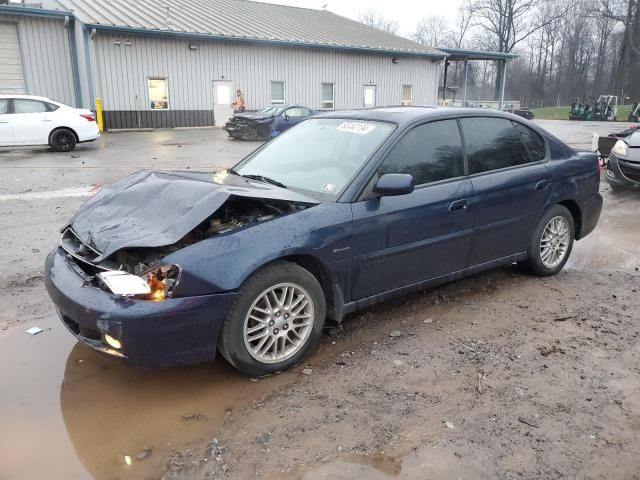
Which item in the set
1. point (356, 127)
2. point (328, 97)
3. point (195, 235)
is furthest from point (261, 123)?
point (195, 235)

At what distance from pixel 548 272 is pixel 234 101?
22065 millimetres

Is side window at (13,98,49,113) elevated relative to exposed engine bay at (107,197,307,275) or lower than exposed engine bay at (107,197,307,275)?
elevated

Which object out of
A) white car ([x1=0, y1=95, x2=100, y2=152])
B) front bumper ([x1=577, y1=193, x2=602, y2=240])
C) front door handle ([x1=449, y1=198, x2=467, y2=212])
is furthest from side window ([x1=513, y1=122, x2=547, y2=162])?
white car ([x1=0, y1=95, x2=100, y2=152])

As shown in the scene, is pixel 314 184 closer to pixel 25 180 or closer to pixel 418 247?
pixel 418 247

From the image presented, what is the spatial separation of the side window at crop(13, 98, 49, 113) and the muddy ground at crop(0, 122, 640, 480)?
440 inches

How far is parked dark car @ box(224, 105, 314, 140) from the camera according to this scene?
19.7 metres

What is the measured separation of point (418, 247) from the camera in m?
3.93

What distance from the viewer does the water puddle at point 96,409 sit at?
2.62 metres

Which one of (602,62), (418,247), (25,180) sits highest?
(602,62)

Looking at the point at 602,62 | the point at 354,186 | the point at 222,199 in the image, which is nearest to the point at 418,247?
the point at 354,186

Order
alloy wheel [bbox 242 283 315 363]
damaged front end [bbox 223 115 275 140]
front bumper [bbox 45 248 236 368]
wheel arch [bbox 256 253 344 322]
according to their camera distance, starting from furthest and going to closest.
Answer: damaged front end [bbox 223 115 275 140] < wheel arch [bbox 256 253 344 322] < alloy wheel [bbox 242 283 315 363] < front bumper [bbox 45 248 236 368]

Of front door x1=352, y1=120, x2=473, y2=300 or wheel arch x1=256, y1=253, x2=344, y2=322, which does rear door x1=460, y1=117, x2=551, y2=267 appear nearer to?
front door x1=352, y1=120, x2=473, y2=300

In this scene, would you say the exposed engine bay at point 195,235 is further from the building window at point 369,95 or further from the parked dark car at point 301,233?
the building window at point 369,95

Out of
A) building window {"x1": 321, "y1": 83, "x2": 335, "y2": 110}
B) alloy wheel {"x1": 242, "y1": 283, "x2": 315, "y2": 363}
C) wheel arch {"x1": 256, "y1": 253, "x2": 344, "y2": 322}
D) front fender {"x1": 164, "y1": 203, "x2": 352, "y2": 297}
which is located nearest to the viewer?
front fender {"x1": 164, "y1": 203, "x2": 352, "y2": 297}
